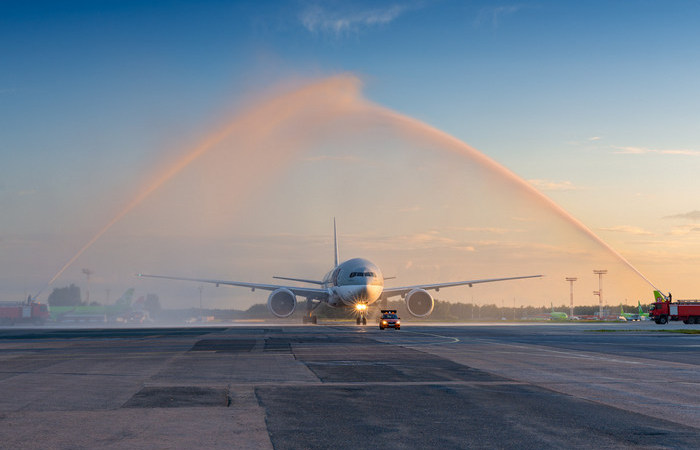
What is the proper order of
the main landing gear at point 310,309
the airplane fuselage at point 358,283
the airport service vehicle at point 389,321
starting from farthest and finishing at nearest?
the main landing gear at point 310,309 < the airplane fuselage at point 358,283 < the airport service vehicle at point 389,321

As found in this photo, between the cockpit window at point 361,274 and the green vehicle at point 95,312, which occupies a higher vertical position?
the cockpit window at point 361,274

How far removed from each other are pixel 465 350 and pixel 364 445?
20.5m

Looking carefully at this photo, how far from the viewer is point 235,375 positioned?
18.0m

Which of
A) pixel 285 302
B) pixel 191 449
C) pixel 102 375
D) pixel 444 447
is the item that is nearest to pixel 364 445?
pixel 444 447

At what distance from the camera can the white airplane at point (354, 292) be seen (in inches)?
2381

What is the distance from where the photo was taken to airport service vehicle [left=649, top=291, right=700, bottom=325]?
76188 mm

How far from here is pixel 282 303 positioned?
6362 cm

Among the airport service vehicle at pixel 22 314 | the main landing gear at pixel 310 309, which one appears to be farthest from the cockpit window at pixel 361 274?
the airport service vehicle at pixel 22 314

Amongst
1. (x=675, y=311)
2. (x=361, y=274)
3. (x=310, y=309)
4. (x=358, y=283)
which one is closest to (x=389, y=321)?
(x=358, y=283)

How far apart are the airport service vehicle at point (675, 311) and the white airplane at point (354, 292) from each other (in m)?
22.3

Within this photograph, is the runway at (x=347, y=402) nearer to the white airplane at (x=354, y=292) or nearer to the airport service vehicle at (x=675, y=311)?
the white airplane at (x=354, y=292)

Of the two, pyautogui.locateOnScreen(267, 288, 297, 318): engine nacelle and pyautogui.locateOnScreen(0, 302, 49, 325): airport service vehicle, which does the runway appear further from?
pyautogui.locateOnScreen(0, 302, 49, 325): airport service vehicle

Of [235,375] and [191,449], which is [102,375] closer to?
[235,375]

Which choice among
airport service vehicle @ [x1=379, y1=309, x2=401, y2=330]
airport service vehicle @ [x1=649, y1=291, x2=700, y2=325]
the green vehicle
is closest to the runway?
airport service vehicle @ [x1=379, y1=309, x2=401, y2=330]
